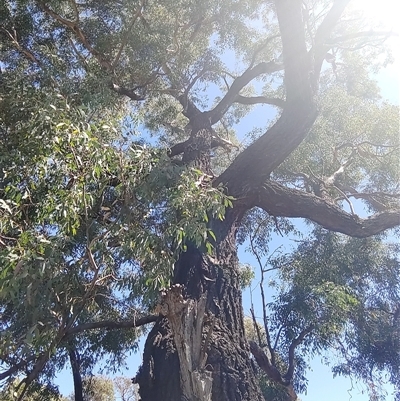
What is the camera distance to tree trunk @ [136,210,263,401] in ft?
12.5

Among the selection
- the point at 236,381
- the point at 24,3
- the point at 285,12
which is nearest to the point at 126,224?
the point at 236,381

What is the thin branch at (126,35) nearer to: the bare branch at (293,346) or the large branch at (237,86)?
the large branch at (237,86)

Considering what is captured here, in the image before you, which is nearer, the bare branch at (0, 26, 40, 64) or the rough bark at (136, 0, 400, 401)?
the rough bark at (136, 0, 400, 401)

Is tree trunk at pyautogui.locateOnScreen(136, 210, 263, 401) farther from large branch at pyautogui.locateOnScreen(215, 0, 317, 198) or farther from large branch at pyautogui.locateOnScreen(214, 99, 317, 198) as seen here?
large branch at pyautogui.locateOnScreen(215, 0, 317, 198)

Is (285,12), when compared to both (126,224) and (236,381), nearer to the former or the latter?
(126,224)

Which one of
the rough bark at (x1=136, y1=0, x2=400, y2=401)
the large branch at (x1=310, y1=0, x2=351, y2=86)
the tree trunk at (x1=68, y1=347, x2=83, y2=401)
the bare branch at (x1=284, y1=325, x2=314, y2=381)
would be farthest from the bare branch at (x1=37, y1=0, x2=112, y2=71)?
the bare branch at (x1=284, y1=325, x2=314, y2=381)

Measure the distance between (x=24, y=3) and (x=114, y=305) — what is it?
4514mm

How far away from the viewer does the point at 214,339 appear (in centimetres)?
409

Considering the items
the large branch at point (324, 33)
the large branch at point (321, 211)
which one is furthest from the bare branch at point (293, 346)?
the large branch at point (324, 33)

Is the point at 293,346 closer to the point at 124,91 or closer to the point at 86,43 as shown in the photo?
the point at 124,91

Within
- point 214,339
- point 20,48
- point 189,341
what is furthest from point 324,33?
point 189,341

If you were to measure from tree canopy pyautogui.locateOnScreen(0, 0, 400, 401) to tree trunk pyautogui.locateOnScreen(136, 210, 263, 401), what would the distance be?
0.06 ft

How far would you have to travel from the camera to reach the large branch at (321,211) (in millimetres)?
5723

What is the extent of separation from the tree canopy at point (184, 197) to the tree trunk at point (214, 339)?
0.7 inches
